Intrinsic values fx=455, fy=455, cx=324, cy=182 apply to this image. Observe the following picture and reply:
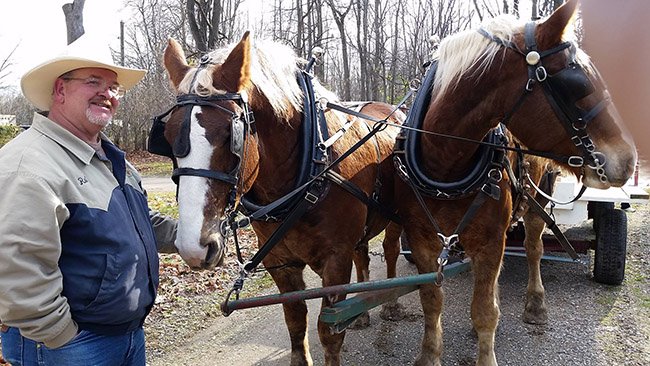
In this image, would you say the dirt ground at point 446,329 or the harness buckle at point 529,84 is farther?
the dirt ground at point 446,329

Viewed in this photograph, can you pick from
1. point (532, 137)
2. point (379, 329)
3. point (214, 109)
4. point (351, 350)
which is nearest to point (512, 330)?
point (379, 329)

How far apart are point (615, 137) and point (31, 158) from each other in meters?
2.39

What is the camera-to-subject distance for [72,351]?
1782 millimetres

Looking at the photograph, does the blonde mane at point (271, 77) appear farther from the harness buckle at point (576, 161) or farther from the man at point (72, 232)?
the harness buckle at point (576, 161)

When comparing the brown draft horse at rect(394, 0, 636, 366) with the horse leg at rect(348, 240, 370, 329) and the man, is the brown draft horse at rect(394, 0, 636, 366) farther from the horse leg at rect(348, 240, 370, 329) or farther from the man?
the man

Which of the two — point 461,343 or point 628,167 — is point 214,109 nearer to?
point 628,167

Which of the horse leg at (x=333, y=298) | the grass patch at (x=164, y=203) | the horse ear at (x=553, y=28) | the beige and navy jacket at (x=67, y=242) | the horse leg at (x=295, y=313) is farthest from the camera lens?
the grass patch at (x=164, y=203)

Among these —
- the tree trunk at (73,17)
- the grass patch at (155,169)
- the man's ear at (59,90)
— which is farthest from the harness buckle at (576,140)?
the grass patch at (155,169)

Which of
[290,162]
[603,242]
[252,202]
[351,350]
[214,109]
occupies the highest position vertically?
[214,109]

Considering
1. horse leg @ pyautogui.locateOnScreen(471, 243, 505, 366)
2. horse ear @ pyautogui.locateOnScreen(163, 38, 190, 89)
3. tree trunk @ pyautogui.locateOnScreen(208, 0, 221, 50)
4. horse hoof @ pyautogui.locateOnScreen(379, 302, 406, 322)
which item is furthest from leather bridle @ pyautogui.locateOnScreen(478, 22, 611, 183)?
tree trunk @ pyautogui.locateOnScreen(208, 0, 221, 50)

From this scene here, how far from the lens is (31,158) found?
166cm

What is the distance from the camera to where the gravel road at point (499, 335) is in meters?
3.46

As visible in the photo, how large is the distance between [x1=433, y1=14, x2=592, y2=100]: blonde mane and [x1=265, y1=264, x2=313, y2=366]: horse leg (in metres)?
1.47

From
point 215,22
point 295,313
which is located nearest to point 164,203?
point 215,22
